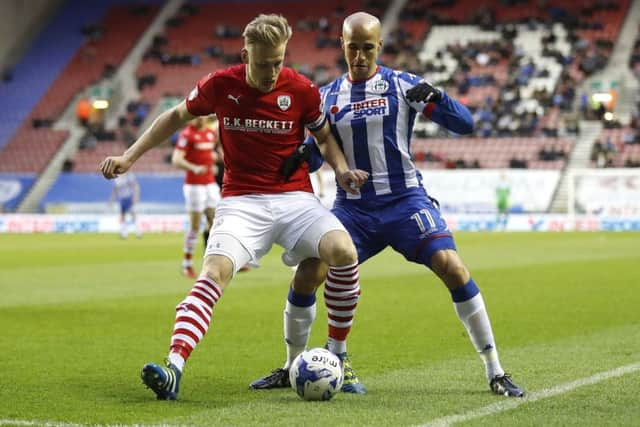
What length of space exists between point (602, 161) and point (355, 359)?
29.9m

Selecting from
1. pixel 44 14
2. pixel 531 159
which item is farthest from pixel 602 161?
pixel 44 14

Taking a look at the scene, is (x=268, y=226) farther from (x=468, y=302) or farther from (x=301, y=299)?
(x=468, y=302)

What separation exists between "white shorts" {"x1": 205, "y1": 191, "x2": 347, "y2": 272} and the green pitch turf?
85 cm

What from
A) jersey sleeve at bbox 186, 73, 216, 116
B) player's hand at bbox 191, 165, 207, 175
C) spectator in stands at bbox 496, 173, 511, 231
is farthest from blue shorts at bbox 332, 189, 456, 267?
spectator in stands at bbox 496, 173, 511, 231

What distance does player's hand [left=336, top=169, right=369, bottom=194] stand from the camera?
6.48 m

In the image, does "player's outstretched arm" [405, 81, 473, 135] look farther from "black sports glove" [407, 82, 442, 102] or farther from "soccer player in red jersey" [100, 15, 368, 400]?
"soccer player in red jersey" [100, 15, 368, 400]

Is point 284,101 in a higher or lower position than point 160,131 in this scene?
higher

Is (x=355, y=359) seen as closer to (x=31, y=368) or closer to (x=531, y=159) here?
(x=31, y=368)

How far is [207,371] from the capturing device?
24.2 ft

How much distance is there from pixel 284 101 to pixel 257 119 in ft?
0.63

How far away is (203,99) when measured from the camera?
255 inches

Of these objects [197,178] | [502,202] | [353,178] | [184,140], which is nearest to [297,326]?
[353,178]

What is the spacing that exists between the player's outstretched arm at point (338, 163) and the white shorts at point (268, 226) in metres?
0.22

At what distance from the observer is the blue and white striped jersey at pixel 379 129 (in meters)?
6.79
